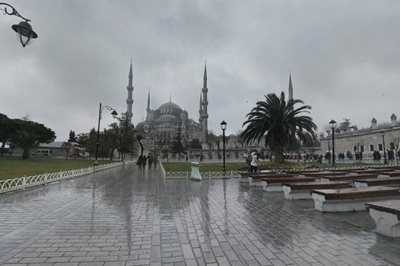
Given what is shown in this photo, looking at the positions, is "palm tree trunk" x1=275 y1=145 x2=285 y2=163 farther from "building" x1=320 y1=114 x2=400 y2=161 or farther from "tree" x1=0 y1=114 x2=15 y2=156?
"tree" x1=0 y1=114 x2=15 y2=156

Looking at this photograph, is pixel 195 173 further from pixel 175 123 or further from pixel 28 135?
pixel 175 123

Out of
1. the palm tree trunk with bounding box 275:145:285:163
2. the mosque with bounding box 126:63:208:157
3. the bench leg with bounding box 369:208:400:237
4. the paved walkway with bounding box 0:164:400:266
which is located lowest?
the paved walkway with bounding box 0:164:400:266

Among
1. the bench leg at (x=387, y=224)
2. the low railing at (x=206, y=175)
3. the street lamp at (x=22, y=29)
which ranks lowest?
the bench leg at (x=387, y=224)

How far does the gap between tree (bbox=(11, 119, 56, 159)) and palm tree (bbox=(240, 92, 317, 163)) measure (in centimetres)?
4436

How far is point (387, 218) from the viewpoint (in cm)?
554

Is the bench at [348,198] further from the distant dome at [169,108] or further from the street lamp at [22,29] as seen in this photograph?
the distant dome at [169,108]

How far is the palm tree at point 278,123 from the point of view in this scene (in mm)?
25266

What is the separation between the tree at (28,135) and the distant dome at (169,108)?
219 ft

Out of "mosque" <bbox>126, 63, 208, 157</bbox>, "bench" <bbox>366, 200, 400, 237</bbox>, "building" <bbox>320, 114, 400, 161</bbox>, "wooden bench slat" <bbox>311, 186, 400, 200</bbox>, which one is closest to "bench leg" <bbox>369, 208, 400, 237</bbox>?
"bench" <bbox>366, 200, 400, 237</bbox>

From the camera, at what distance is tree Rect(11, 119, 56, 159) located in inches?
2066

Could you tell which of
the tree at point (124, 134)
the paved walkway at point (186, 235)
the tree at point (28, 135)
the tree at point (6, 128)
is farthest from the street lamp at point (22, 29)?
the tree at point (6, 128)

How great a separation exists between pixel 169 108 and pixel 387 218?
122643mm

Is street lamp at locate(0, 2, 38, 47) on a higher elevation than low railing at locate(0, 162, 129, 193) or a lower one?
higher

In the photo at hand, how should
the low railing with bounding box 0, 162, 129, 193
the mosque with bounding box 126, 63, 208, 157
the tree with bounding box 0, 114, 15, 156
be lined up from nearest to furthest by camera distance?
the low railing with bounding box 0, 162, 129, 193 < the tree with bounding box 0, 114, 15, 156 < the mosque with bounding box 126, 63, 208, 157
